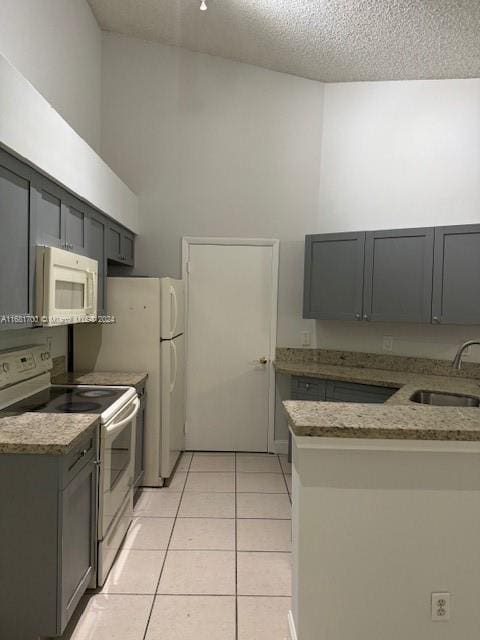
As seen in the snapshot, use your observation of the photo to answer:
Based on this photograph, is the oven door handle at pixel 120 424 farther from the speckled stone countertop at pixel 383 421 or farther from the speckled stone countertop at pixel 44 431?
the speckled stone countertop at pixel 383 421

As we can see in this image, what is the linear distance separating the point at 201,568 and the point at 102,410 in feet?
3.33

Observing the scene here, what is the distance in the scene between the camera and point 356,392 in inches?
146

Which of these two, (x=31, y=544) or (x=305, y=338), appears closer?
(x=31, y=544)

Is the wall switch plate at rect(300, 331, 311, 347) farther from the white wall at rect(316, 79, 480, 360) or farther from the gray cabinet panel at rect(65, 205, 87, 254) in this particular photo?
the gray cabinet panel at rect(65, 205, 87, 254)

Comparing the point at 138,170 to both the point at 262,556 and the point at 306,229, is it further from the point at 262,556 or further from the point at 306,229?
the point at 262,556

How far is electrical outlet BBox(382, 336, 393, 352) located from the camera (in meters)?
4.04

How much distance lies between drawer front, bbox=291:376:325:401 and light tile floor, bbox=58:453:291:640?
0.70m

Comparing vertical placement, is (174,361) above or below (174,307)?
below

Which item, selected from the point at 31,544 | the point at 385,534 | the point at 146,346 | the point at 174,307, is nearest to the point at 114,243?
the point at 174,307

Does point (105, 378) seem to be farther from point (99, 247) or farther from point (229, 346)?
point (229, 346)

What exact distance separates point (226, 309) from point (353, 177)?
5.32 feet

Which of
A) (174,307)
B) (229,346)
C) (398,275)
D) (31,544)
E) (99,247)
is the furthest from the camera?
(229,346)

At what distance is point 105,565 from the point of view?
2426mm

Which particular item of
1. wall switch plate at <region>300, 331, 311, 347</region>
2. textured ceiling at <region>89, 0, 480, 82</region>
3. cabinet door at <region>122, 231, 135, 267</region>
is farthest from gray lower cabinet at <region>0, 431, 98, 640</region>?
textured ceiling at <region>89, 0, 480, 82</region>
